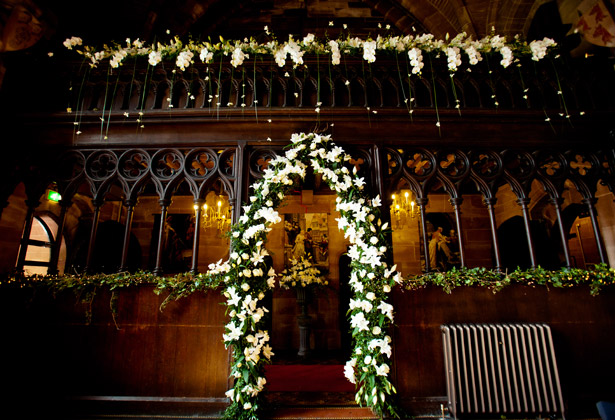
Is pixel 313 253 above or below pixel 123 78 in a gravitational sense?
below

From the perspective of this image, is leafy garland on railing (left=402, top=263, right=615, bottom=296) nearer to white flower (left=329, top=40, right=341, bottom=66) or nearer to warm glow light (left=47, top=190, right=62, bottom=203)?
white flower (left=329, top=40, right=341, bottom=66)

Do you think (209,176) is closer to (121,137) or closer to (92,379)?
(121,137)

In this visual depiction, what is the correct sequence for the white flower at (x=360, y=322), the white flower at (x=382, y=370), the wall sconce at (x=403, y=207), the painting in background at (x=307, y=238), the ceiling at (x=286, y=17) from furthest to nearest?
the painting in background at (x=307, y=238)
the wall sconce at (x=403, y=207)
the ceiling at (x=286, y=17)
the white flower at (x=360, y=322)
the white flower at (x=382, y=370)

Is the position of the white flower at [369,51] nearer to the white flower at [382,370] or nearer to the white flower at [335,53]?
the white flower at [335,53]

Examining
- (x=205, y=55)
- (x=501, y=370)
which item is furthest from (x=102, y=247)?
(x=501, y=370)

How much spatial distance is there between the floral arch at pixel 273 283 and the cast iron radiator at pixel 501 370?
72cm

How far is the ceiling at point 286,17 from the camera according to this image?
5.46 metres

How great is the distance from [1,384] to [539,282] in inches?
238

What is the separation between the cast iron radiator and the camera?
3109mm

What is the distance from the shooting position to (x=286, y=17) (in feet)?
25.0

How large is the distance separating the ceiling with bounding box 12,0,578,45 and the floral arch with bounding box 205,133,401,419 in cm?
255

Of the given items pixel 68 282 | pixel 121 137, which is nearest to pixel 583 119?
pixel 121 137

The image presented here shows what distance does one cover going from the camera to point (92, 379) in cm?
338

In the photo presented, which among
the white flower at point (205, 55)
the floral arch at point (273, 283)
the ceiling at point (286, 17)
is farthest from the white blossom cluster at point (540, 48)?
the white flower at point (205, 55)
